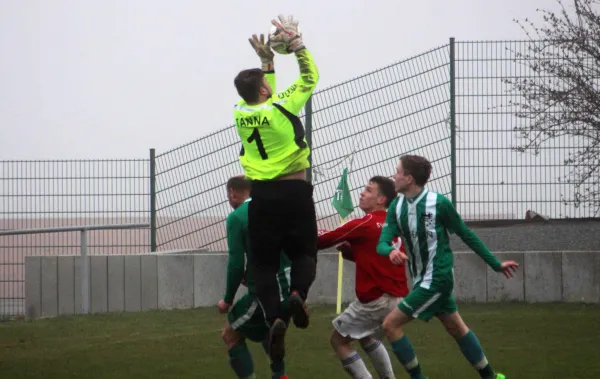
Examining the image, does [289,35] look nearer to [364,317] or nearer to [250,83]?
[250,83]

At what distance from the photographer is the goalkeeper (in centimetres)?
819

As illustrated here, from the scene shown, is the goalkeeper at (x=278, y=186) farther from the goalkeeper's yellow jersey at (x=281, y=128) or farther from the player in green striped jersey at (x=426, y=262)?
the player in green striped jersey at (x=426, y=262)

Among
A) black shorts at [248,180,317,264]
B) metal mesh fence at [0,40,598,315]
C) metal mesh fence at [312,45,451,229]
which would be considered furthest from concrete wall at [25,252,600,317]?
black shorts at [248,180,317,264]

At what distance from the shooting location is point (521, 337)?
12.0 meters

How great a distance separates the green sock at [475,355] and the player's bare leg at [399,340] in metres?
0.37

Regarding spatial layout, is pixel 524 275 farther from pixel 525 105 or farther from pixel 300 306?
pixel 300 306

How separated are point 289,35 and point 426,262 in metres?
1.90

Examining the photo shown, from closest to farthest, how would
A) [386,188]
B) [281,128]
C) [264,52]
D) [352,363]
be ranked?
[281,128] → [264,52] → [352,363] → [386,188]

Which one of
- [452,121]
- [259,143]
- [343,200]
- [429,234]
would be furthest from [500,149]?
[259,143]

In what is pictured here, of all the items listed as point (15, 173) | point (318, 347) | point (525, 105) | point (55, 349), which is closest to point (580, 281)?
point (525, 105)

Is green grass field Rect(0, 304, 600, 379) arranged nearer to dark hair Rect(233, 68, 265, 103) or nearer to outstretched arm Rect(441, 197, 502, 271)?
outstretched arm Rect(441, 197, 502, 271)

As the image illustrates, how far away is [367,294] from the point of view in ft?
29.8

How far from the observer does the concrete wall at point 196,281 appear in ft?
50.7

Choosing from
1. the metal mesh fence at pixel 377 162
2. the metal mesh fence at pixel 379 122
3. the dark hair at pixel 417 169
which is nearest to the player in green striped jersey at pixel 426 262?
the dark hair at pixel 417 169
